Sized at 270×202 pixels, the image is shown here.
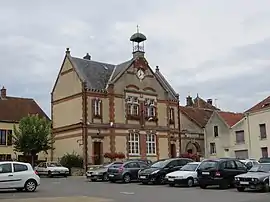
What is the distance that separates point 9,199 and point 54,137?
32971 mm

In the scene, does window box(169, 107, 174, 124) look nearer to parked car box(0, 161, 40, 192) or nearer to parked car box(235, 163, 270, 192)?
parked car box(235, 163, 270, 192)

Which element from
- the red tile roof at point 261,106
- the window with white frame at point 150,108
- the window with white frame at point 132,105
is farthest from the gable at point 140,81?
the red tile roof at point 261,106

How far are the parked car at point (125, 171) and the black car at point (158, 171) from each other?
85.6 inches

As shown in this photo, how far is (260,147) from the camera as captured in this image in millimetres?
51062

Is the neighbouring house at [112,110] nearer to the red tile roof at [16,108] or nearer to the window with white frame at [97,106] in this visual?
the window with white frame at [97,106]

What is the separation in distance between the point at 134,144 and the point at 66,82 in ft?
32.6

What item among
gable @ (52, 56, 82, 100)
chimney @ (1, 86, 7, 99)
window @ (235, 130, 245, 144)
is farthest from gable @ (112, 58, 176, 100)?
chimney @ (1, 86, 7, 99)

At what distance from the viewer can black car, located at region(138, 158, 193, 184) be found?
29312mm

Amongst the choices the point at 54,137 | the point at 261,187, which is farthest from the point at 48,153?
the point at 261,187

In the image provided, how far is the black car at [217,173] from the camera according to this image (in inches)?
991

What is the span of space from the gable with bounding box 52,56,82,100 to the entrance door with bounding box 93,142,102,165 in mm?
5768

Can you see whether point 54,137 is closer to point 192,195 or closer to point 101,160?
point 101,160

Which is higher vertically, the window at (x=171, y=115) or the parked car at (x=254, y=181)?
→ the window at (x=171, y=115)

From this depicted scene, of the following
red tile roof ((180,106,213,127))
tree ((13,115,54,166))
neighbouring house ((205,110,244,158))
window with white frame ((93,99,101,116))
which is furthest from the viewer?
red tile roof ((180,106,213,127))
